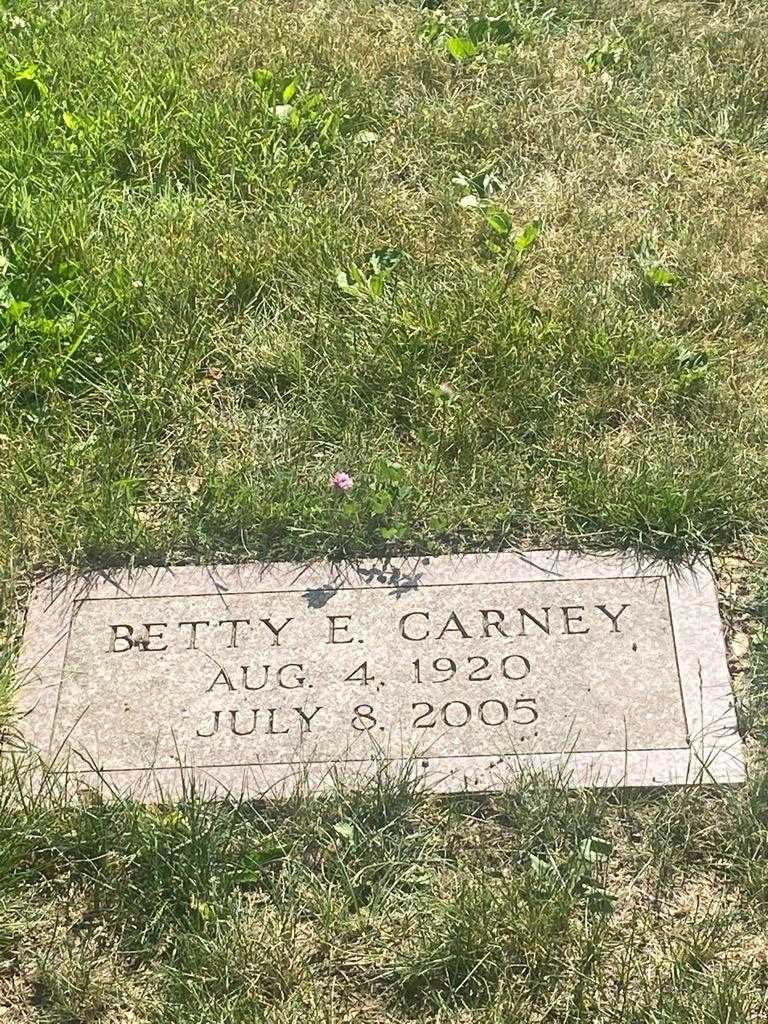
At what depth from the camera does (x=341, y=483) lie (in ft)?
10.6

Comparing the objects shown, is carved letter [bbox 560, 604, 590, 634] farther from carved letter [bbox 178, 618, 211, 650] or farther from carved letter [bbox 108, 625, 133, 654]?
carved letter [bbox 108, 625, 133, 654]

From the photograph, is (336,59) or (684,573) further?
(336,59)

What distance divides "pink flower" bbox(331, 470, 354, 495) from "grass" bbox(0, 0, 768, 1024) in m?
0.04

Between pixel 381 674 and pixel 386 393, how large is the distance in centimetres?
89

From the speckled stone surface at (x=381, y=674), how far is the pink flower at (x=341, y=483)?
0.75 feet

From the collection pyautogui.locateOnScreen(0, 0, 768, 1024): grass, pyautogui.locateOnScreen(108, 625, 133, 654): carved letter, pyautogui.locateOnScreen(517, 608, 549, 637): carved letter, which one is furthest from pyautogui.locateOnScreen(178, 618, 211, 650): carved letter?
pyautogui.locateOnScreen(517, 608, 549, 637): carved letter

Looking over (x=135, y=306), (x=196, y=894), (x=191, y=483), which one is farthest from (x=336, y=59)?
(x=196, y=894)

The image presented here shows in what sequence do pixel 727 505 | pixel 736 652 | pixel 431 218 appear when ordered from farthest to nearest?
pixel 431 218, pixel 727 505, pixel 736 652

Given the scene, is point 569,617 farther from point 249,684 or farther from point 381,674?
point 249,684

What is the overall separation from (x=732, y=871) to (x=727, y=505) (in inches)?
37.3

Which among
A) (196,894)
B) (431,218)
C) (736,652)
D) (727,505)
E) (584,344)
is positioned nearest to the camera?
(196,894)

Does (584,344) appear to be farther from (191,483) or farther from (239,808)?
(239,808)

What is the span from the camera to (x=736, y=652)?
2.96 meters

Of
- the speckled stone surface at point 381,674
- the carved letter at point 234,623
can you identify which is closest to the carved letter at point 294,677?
the speckled stone surface at point 381,674
